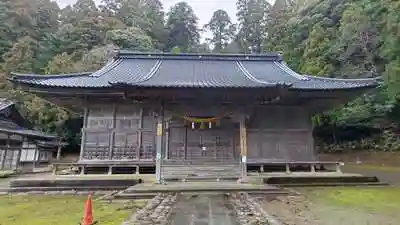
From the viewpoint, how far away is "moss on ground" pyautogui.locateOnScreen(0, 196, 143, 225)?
7039 mm

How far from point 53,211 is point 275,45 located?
46613mm

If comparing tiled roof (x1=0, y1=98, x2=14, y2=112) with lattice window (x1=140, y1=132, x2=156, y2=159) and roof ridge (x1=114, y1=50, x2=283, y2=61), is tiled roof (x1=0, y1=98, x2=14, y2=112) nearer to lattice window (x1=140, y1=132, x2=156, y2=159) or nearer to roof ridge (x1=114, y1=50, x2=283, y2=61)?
roof ridge (x1=114, y1=50, x2=283, y2=61)

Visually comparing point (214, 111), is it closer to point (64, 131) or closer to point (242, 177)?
point (242, 177)

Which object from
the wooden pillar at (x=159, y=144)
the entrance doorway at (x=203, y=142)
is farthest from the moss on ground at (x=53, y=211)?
the entrance doorway at (x=203, y=142)

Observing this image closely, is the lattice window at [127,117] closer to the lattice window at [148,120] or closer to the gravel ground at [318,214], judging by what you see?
the lattice window at [148,120]

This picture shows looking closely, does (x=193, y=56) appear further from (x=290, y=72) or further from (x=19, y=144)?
(x=19, y=144)

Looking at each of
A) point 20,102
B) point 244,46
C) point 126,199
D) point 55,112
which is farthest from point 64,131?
point 244,46

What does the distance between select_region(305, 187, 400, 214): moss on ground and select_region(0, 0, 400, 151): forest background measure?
9.13 meters

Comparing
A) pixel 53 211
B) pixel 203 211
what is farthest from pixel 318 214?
pixel 53 211

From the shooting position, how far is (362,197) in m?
10.3

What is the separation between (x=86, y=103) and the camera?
16.8m

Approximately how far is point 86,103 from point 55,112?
19607mm

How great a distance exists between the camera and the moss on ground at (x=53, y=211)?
277 inches

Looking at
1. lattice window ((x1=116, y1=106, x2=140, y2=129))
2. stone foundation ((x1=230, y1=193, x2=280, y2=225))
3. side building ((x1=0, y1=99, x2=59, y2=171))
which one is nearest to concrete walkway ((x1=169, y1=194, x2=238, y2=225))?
stone foundation ((x1=230, y1=193, x2=280, y2=225))
